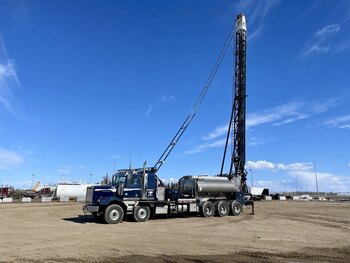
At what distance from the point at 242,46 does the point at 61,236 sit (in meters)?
30.8

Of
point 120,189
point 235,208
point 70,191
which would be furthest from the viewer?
point 70,191

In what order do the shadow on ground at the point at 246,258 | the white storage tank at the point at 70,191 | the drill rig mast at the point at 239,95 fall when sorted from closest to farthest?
the shadow on ground at the point at 246,258 → the drill rig mast at the point at 239,95 → the white storage tank at the point at 70,191

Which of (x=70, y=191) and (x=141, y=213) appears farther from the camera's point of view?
(x=70, y=191)

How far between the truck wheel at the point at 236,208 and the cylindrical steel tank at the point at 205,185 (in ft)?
3.56

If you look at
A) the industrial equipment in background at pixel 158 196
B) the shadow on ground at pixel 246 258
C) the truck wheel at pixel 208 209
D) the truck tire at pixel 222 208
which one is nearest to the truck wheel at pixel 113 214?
the industrial equipment in background at pixel 158 196

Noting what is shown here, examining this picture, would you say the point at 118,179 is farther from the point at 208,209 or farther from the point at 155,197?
the point at 208,209

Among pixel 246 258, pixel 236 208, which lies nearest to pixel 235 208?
pixel 236 208

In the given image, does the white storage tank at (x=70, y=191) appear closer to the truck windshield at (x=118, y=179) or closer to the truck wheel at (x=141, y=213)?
the truck windshield at (x=118, y=179)

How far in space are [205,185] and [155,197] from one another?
16.5 feet

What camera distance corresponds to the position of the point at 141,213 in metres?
22.8

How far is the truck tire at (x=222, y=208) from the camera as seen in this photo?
2705 cm

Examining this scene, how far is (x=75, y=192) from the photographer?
60.8 meters

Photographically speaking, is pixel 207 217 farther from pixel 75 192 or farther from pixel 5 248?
pixel 75 192

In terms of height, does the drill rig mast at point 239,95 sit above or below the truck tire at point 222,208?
above
